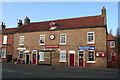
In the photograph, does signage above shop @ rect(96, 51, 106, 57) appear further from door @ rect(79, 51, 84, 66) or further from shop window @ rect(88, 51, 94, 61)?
door @ rect(79, 51, 84, 66)

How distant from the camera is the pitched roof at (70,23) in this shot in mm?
25742

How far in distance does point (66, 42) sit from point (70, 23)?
4.20m

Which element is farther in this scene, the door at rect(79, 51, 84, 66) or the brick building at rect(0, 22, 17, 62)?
the brick building at rect(0, 22, 17, 62)

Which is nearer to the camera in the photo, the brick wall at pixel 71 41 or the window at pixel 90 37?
the brick wall at pixel 71 41

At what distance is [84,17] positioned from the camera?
94.4ft

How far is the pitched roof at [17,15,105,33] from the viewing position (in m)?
25.7

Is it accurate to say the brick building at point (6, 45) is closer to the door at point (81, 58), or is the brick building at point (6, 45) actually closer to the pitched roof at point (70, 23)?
the pitched roof at point (70, 23)

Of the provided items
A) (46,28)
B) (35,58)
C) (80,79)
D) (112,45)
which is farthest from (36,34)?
(112,45)

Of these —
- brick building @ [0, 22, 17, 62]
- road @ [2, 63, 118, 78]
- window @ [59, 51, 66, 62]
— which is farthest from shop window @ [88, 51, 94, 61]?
brick building @ [0, 22, 17, 62]

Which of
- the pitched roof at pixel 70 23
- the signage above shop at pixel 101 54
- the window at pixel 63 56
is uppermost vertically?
the pitched roof at pixel 70 23

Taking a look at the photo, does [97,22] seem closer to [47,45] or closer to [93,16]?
[93,16]

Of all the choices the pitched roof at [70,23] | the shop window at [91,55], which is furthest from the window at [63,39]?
the shop window at [91,55]

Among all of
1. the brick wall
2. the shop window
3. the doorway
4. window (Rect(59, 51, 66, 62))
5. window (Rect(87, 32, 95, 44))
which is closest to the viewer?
the brick wall

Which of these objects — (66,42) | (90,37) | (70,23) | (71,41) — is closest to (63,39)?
(66,42)
